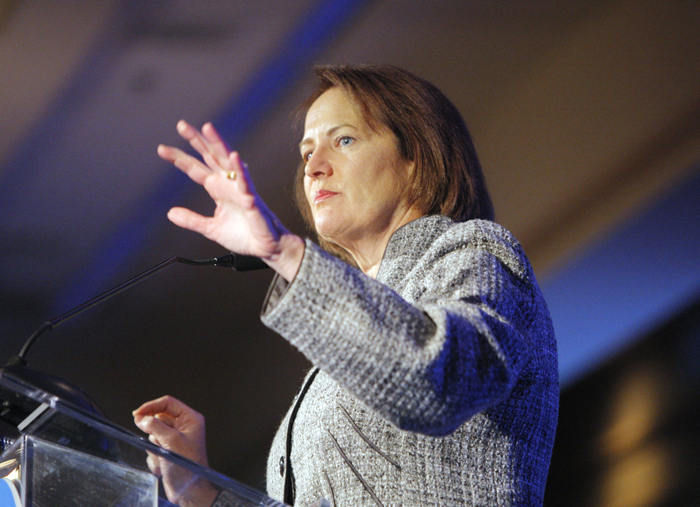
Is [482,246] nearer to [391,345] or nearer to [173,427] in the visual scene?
[391,345]

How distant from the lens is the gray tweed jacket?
24.8 inches

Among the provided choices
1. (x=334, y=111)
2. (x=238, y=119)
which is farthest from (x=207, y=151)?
(x=238, y=119)

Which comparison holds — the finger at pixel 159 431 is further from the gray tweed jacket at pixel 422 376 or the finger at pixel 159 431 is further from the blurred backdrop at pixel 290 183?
the blurred backdrop at pixel 290 183

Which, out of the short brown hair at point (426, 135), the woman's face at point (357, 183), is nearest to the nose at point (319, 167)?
the woman's face at point (357, 183)

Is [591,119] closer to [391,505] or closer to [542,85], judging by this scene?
[542,85]

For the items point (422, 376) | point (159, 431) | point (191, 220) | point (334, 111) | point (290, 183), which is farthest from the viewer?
point (290, 183)

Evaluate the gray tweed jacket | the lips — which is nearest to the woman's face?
the lips

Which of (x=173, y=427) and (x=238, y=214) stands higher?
(x=238, y=214)

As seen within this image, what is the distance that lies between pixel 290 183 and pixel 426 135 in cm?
103

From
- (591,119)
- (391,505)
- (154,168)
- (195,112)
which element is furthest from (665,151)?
(154,168)

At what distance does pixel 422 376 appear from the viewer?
2.02 feet

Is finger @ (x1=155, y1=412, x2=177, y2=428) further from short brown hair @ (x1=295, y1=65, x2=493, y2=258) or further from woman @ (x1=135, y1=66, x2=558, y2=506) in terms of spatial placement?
short brown hair @ (x1=295, y1=65, x2=493, y2=258)

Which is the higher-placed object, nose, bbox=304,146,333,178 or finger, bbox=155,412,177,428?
nose, bbox=304,146,333,178

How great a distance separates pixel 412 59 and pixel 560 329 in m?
0.95
